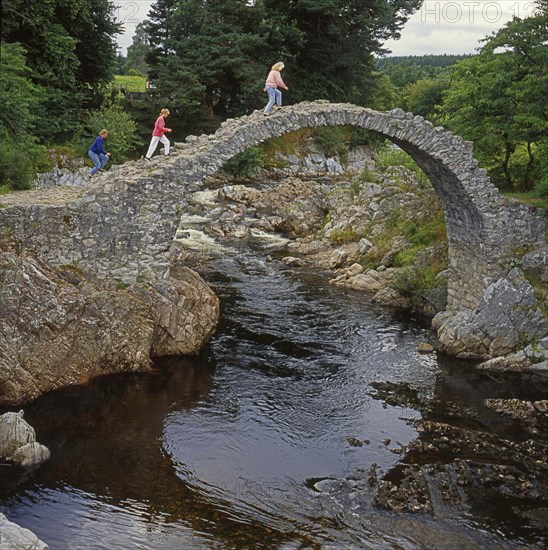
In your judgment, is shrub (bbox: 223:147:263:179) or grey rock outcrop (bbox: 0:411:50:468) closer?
grey rock outcrop (bbox: 0:411:50:468)

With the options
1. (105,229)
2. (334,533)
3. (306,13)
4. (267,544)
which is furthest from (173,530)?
(306,13)

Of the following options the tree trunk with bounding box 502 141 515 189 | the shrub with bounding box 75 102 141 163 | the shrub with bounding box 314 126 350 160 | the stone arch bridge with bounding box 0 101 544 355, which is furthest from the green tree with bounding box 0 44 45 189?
the shrub with bounding box 314 126 350 160

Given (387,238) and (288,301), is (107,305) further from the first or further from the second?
(387,238)

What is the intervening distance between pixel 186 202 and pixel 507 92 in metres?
10.1

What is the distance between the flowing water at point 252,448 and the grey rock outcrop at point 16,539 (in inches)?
58.1

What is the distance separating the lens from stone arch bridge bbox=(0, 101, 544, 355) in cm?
1581

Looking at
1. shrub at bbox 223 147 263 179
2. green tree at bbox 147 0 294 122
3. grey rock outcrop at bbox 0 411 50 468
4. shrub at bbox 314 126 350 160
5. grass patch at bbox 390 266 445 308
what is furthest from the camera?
shrub at bbox 314 126 350 160

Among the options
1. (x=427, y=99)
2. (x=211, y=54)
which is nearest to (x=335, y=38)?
(x=211, y=54)

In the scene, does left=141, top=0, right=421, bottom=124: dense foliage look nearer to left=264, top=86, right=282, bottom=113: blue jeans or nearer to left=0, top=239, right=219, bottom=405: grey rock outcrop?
left=264, top=86, right=282, bottom=113: blue jeans

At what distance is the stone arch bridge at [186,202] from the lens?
15812 mm

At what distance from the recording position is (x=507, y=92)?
1941cm

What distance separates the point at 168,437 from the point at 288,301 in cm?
955

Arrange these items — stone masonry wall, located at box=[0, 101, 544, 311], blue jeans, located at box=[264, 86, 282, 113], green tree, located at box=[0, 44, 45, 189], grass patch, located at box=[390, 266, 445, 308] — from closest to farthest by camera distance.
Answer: stone masonry wall, located at box=[0, 101, 544, 311], blue jeans, located at box=[264, 86, 282, 113], green tree, located at box=[0, 44, 45, 189], grass patch, located at box=[390, 266, 445, 308]

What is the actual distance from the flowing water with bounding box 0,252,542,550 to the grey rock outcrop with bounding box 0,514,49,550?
1.48 metres
